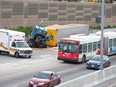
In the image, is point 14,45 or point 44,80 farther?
point 14,45

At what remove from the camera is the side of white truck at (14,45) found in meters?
46.2

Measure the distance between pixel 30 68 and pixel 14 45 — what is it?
8542 millimetres

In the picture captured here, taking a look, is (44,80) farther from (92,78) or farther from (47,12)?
(47,12)

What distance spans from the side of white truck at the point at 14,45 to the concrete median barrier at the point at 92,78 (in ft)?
42.7

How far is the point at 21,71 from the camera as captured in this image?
122 feet

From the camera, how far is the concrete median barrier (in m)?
27.4

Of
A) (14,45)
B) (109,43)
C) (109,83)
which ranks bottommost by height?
(109,83)

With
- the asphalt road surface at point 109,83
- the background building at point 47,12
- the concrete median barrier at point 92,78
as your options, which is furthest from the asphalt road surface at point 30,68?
the background building at point 47,12

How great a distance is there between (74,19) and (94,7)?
297 inches

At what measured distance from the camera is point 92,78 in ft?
102

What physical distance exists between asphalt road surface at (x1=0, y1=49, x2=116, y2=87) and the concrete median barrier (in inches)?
101

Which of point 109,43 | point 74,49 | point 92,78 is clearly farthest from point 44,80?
point 109,43

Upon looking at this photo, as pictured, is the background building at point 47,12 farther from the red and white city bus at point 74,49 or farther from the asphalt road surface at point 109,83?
the asphalt road surface at point 109,83

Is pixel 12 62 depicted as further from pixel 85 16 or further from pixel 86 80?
pixel 85 16
